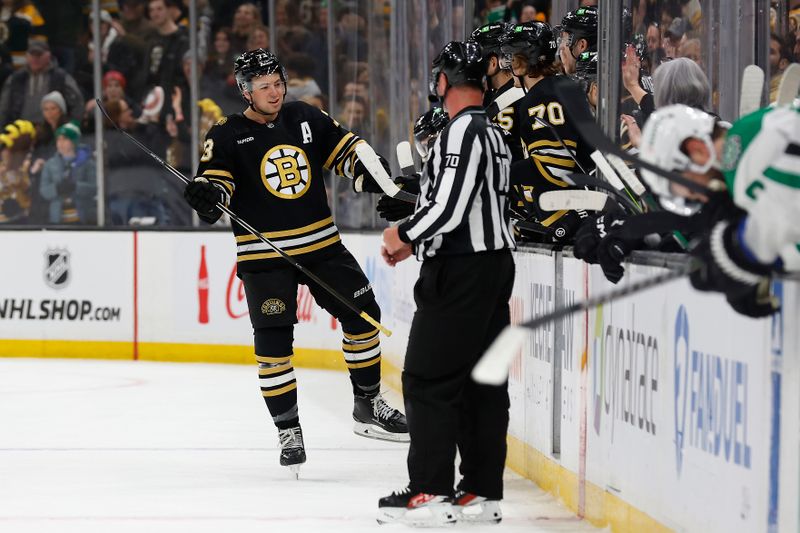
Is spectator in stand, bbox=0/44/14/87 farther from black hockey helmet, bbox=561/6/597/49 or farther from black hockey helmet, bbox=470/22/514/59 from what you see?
black hockey helmet, bbox=561/6/597/49

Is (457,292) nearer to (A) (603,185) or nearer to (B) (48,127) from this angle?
(A) (603,185)

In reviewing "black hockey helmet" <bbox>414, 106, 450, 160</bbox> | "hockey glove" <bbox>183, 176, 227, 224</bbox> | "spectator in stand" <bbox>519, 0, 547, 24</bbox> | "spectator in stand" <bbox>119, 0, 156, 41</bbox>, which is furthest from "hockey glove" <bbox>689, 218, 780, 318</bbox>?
"spectator in stand" <bbox>119, 0, 156, 41</bbox>

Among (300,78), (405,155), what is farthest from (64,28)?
(405,155)

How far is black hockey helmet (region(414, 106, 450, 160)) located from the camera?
4977 millimetres

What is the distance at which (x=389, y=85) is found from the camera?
7773mm

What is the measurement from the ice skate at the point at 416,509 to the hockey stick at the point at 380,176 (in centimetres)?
103

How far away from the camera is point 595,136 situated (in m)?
2.37

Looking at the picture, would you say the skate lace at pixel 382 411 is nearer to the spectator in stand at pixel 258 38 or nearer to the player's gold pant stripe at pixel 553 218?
the player's gold pant stripe at pixel 553 218

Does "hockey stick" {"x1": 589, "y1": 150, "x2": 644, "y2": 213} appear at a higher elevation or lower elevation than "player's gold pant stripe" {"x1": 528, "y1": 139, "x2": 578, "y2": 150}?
lower

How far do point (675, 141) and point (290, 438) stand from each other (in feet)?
7.57

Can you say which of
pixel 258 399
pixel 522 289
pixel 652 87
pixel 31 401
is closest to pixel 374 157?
pixel 522 289

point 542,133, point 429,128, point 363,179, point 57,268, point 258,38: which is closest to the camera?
point 542,133

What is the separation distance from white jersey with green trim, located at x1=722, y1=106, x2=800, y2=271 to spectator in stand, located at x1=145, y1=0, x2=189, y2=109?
8.13 meters

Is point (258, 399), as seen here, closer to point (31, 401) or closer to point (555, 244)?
point (31, 401)
